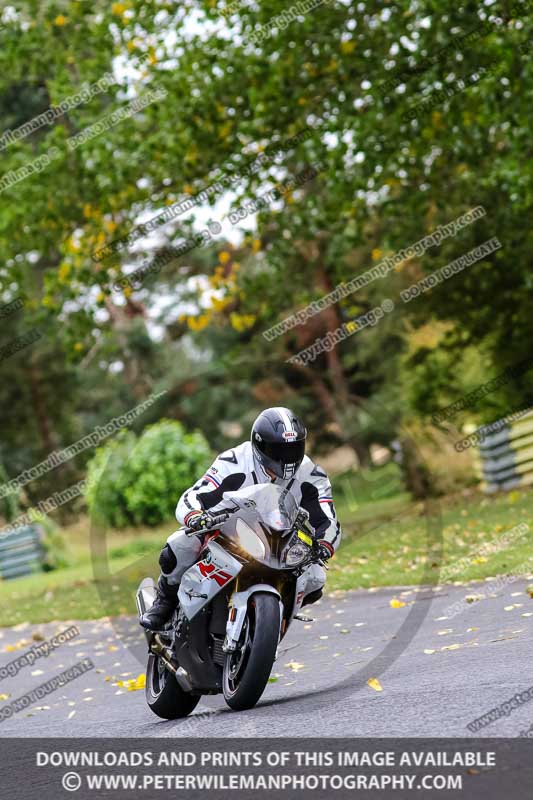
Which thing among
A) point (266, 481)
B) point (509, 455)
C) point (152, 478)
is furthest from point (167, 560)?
point (152, 478)

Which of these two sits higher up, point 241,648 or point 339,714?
point 241,648

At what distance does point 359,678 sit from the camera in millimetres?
8078

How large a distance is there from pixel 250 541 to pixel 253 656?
0.62 m

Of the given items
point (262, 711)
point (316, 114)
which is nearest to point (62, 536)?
point (316, 114)

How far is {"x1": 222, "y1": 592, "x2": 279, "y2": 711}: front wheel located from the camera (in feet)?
22.4

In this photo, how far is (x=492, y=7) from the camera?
1788 cm

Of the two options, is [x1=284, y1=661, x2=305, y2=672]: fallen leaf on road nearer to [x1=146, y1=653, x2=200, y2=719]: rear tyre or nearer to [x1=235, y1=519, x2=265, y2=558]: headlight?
[x1=146, y1=653, x2=200, y2=719]: rear tyre

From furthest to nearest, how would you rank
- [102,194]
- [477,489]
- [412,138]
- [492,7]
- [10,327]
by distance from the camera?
[10,327]
[477,489]
[102,194]
[412,138]
[492,7]

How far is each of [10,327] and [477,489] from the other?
23878mm

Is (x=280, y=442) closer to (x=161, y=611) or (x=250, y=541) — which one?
(x=250, y=541)

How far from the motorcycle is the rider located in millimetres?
90

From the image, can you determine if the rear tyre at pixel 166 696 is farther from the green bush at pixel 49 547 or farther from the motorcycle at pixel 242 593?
the green bush at pixel 49 547
